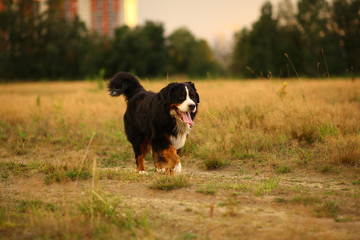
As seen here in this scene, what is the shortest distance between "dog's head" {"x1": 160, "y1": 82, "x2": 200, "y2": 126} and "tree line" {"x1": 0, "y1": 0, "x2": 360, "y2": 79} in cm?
3334

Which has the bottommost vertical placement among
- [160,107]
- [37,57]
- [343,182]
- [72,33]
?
[343,182]

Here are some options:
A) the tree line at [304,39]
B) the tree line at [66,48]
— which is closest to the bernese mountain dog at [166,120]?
the tree line at [304,39]

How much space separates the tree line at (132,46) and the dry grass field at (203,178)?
99.9 ft

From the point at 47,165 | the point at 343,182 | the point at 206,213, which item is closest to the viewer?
the point at 206,213

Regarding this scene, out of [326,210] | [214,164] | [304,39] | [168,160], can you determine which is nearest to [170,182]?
[168,160]

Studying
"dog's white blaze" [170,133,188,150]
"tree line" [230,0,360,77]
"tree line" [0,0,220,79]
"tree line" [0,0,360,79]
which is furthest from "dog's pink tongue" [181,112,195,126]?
"tree line" [0,0,220,79]

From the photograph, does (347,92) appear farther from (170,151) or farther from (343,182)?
(170,151)

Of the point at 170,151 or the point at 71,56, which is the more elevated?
the point at 71,56

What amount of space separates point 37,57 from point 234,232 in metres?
50.3

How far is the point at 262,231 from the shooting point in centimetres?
321

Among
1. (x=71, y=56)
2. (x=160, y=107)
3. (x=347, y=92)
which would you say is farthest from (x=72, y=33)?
(x=160, y=107)

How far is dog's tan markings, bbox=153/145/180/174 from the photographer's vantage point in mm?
5453

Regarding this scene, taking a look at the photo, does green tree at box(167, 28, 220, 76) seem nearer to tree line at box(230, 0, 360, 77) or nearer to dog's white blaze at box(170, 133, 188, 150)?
tree line at box(230, 0, 360, 77)

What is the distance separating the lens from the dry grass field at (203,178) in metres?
3.35
